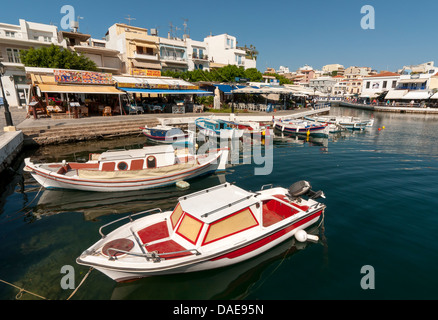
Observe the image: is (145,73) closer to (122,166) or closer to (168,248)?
(122,166)

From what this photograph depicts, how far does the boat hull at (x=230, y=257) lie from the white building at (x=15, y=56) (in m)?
44.4

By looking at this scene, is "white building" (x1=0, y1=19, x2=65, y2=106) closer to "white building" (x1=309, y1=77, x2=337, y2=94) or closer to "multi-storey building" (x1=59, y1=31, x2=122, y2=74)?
"multi-storey building" (x1=59, y1=31, x2=122, y2=74)

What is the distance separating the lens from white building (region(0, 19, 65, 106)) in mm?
39156

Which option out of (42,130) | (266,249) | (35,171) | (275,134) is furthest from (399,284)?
(42,130)

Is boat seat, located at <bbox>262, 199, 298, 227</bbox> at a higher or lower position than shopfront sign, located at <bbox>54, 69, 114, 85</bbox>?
lower

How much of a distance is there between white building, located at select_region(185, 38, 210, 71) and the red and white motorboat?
56278 millimetres

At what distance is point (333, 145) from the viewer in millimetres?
26203

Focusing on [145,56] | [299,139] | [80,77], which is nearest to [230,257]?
[299,139]

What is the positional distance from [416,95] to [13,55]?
99.7 metres

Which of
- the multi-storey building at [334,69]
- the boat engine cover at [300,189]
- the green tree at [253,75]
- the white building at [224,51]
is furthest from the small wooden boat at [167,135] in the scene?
the multi-storey building at [334,69]

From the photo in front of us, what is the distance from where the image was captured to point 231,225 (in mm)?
7496

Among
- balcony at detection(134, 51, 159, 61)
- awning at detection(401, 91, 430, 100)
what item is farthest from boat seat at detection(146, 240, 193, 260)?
awning at detection(401, 91, 430, 100)

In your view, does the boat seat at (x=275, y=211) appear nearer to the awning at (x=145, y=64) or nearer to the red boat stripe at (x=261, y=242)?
the red boat stripe at (x=261, y=242)

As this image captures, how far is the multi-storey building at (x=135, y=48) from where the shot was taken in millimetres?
48969
